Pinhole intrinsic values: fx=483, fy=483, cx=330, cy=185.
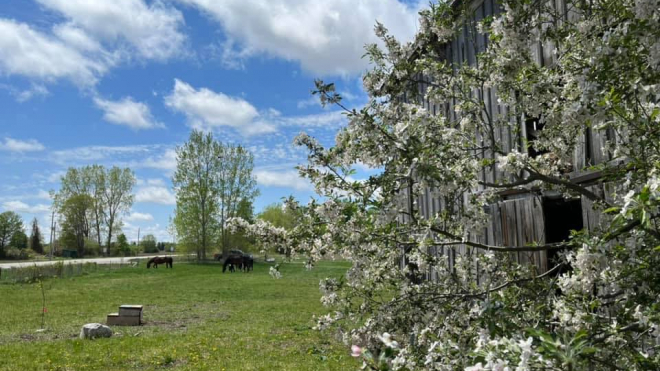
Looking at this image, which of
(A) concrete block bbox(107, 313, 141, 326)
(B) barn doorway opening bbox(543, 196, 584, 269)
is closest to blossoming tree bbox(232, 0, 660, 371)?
(B) barn doorway opening bbox(543, 196, 584, 269)

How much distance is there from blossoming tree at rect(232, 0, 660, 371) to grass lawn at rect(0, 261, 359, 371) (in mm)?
3371

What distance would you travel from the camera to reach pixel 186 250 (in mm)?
50219

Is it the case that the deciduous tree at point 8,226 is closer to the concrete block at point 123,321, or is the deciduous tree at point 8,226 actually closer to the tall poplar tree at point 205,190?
the tall poplar tree at point 205,190

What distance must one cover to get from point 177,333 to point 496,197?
9.60 meters

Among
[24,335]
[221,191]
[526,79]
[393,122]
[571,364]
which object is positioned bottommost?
[24,335]

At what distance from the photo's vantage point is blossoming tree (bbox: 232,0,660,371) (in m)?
2.51

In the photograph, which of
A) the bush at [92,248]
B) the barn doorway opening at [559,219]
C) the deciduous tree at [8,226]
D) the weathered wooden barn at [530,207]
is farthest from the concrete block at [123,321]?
the deciduous tree at [8,226]

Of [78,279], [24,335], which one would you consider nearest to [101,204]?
[78,279]

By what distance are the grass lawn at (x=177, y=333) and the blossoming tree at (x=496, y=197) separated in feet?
11.1

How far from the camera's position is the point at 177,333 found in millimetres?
11805

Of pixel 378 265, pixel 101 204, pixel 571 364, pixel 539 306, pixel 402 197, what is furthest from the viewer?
pixel 101 204

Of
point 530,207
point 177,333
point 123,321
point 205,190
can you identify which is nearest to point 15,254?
point 205,190

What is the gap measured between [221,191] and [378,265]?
44.4 meters

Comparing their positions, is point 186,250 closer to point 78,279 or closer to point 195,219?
point 195,219
